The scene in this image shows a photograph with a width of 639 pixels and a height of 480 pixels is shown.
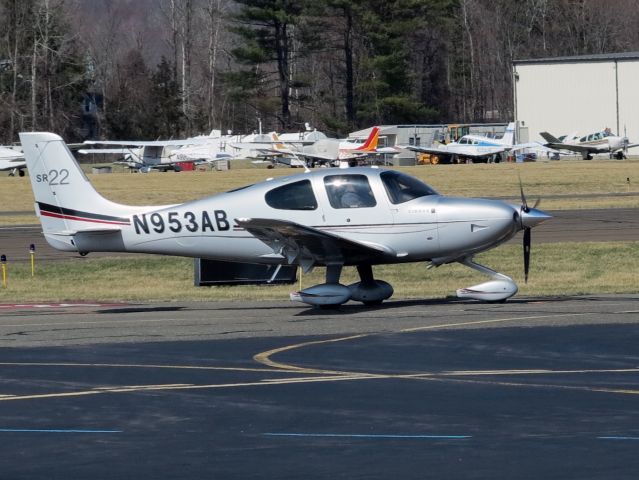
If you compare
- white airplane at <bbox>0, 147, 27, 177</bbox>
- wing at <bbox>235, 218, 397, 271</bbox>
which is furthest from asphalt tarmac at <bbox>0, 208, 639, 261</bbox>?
white airplane at <bbox>0, 147, 27, 177</bbox>

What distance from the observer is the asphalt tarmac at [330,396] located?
28.2 ft

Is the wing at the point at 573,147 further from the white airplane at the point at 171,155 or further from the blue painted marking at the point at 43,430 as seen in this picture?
the blue painted marking at the point at 43,430

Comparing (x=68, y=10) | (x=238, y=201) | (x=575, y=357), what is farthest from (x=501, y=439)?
(x=68, y=10)

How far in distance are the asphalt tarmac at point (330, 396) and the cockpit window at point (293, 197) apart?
72.8 inches

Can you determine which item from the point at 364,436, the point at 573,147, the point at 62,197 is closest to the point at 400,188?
the point at 62,197

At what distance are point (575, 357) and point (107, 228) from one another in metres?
8.88

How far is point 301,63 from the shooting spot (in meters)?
121

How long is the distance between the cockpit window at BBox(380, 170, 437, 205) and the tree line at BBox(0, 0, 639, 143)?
3170 inches

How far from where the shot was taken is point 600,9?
391ft

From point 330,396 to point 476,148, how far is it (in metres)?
71.8

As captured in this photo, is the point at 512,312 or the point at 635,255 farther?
the point at 635,255

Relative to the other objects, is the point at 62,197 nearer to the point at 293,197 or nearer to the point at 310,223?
the point at 293,197

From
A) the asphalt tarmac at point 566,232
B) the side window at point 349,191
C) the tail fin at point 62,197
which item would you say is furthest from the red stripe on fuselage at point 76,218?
the asphalt tarmac at point 566,232

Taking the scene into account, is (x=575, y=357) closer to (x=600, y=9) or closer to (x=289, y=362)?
(x=289, y=362)
